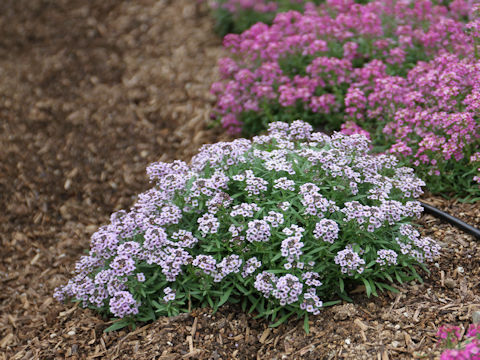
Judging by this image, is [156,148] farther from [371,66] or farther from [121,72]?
[371,66]

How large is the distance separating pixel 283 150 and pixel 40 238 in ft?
9.40

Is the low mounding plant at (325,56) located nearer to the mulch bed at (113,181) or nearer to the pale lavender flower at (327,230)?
the mulch bed at (113,181)

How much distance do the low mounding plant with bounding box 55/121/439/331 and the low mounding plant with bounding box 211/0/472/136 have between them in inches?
60.7

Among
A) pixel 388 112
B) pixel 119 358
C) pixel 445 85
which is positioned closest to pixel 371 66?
pixel 388 112

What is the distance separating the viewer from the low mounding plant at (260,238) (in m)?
3.51

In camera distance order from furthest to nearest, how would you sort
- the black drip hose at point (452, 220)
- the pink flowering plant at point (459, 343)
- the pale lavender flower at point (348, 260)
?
the black drip hose at point (452, 220)
the pale lavender flower at point (348, 260)
the pink flowering plant at point (459, 343)

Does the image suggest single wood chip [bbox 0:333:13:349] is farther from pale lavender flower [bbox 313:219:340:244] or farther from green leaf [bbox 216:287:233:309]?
pale lavender flower [bbox 313:219:340:244]

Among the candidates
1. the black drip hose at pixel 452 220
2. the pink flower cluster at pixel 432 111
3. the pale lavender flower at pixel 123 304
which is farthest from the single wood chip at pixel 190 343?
the pink flower cluster at pixel 432 111

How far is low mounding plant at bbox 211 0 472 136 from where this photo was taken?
5504 mm

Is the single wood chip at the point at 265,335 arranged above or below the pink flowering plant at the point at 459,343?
below

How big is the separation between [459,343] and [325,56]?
144 inches

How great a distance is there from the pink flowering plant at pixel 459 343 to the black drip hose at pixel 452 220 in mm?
1031

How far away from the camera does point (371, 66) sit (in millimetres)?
5340

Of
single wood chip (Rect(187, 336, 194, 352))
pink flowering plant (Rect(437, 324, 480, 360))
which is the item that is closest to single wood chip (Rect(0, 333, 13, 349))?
single wood chip (Rect(187, 336, 194, 352))
